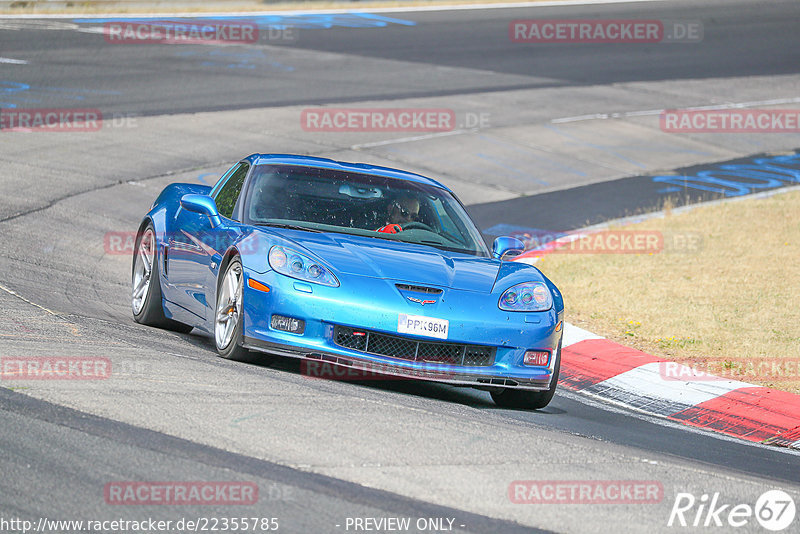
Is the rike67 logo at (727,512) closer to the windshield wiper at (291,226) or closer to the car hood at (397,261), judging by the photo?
the car hood at (397,261)

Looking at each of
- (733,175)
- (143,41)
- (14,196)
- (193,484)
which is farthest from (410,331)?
(143,41)

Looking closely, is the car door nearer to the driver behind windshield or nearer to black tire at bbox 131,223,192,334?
black tire at bbox 131,223,192,334

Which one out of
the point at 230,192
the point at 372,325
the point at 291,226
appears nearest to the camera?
the point at 372,325

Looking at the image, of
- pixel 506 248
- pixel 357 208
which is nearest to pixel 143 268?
pixel 357 208

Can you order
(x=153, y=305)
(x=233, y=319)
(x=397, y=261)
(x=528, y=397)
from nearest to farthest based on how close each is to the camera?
(x=233, y=319), (x=397, y=261), (x=528, y=397), (x=153, y=305)

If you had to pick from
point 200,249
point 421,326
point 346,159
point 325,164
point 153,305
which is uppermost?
point 325,164

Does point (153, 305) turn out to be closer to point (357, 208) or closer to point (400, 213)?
point (357, 208)

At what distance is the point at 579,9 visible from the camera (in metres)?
35.3

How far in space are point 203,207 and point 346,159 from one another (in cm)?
951

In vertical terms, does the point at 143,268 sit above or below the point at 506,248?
below

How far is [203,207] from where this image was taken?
7641 mm

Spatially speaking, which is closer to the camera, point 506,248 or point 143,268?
point 506,248

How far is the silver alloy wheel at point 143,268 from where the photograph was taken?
28.2ft

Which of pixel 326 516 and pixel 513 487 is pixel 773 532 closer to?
pixel 513 487
